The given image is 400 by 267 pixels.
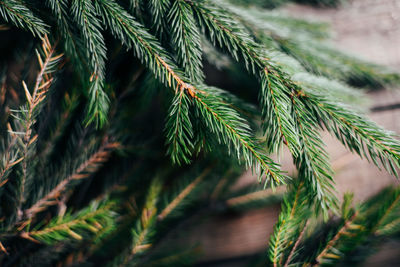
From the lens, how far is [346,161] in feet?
3.22

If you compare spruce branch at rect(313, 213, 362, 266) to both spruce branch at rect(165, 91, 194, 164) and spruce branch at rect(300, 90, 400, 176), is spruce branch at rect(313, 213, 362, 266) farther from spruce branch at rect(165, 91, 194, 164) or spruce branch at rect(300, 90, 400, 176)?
spruce branch at rect(165, 91, 194, 164)

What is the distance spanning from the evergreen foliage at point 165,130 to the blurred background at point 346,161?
99 mm

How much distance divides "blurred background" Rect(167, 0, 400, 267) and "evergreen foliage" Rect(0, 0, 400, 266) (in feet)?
Answer: 0.32

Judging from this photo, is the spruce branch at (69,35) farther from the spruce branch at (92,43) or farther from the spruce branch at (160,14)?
the spruce branch at (160,14)

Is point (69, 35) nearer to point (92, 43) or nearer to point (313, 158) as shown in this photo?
point (92, 43)

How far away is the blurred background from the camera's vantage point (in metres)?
0.96

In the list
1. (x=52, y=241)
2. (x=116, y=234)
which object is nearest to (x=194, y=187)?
(x=116, y=234)

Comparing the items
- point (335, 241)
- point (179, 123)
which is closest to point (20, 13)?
point (179, 123)

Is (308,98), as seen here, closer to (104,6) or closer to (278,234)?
(278,234)

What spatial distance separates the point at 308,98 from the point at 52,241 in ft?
2.00

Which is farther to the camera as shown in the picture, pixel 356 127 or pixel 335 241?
pixel 335 241

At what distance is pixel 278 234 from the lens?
0.57m

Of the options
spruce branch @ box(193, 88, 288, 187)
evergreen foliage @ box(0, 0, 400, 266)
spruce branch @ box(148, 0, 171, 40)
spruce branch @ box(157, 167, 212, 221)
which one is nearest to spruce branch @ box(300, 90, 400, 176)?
evergreen foliage @ box(0, 0, 400, 266)

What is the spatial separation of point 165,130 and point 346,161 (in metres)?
0.71
